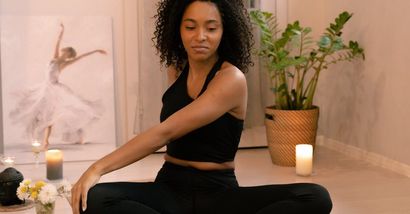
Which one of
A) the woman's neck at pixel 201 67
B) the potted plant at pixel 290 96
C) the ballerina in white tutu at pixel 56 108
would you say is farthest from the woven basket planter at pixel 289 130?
the woman's neck at pixel 201 67

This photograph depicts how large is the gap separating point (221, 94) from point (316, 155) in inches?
84.3

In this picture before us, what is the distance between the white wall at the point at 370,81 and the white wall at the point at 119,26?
1.09 metres

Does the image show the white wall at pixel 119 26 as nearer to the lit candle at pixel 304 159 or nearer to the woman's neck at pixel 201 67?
the lit candle at pixel 304 159

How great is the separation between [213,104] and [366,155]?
81.8 inches

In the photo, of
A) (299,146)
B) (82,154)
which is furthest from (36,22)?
(299,146)

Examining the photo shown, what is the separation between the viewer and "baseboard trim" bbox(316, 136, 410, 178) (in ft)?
10.6

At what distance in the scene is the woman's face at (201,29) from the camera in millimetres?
1797

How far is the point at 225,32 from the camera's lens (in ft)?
6.21

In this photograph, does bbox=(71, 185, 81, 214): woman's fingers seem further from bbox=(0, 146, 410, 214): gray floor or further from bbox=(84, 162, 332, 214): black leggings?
bbox=(0, 146, 410, 214): gray floor

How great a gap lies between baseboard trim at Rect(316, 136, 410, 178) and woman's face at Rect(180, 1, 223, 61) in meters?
1.77

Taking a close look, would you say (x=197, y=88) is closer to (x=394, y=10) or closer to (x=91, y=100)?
(x=394, y=10)

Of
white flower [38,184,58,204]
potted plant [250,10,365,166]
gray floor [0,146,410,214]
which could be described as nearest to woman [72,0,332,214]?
white flower [38,184,58,204]

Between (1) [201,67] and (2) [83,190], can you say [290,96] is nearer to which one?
(1) [201,67]

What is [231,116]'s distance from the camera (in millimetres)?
1812
